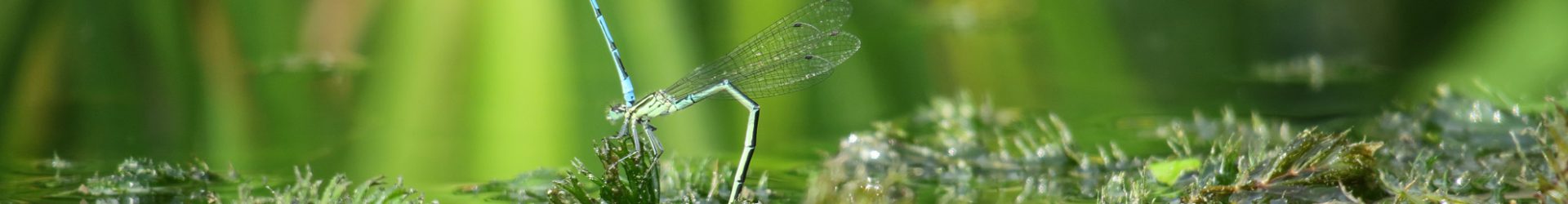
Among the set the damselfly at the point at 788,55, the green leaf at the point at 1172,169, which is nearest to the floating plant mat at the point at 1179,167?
the green leaf at the point at 1172,169

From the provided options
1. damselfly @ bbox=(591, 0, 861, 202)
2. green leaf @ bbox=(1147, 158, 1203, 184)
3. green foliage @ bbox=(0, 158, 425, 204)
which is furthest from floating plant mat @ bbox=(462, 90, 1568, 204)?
green foliage @ bbox=(0, 158, 425, 204)

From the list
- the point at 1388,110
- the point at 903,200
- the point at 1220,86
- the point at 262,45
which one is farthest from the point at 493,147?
the point at 1220,86

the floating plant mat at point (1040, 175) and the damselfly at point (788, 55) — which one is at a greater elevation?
the damselfly at point (788, 55)

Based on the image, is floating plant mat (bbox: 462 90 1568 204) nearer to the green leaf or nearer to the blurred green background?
the green leaf

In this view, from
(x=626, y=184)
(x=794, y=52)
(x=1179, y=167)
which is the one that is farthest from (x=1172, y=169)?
(x=626, y=184)

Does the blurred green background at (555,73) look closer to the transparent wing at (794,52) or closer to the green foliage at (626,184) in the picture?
the green foliage at (626,184)

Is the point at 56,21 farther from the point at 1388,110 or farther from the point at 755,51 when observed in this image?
the point at 1388,110

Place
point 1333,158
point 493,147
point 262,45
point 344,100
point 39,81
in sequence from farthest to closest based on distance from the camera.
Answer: point 262,45 → point 344,100 → point 39,81 → point 493,147 → point 1333,158
